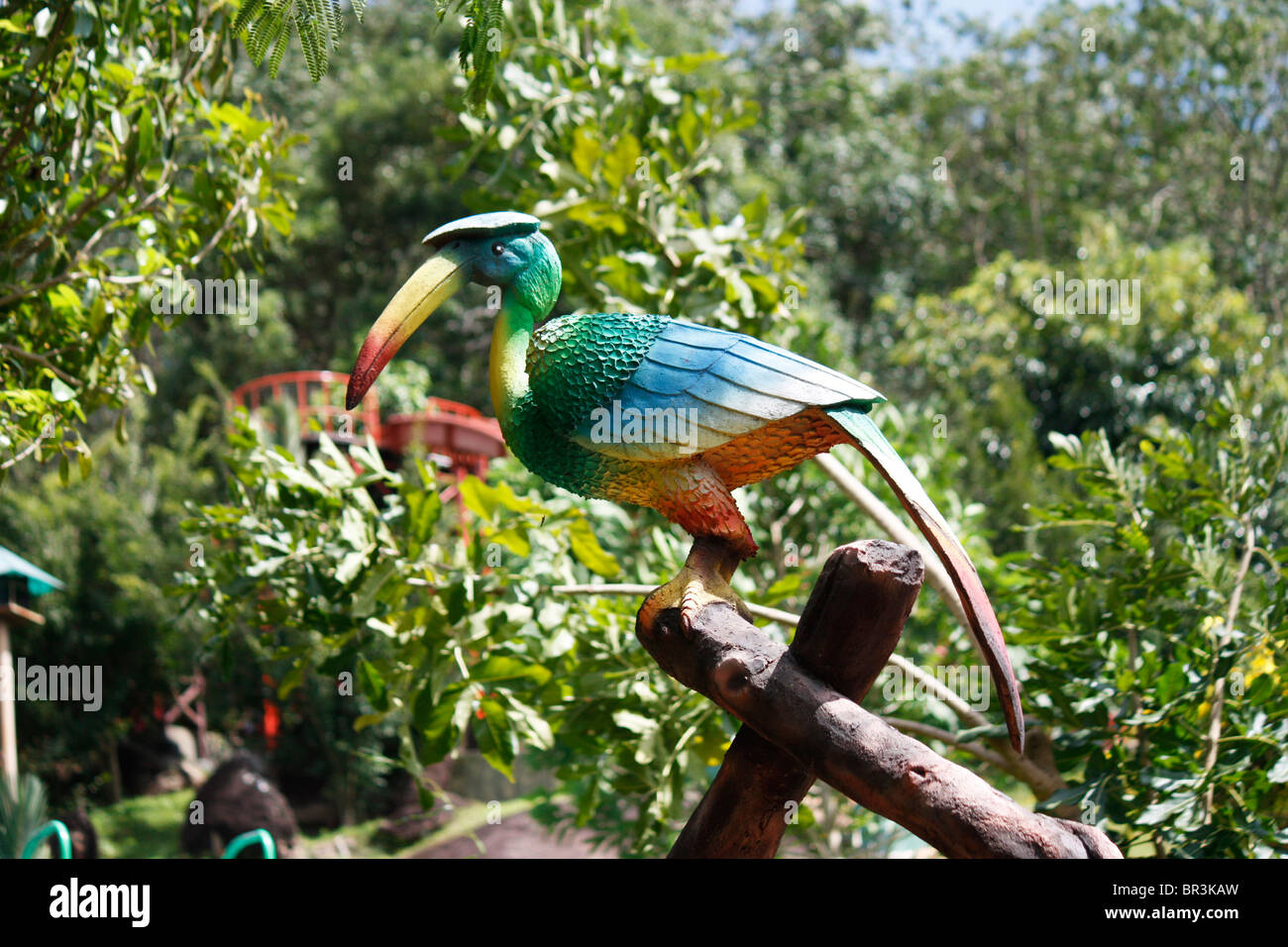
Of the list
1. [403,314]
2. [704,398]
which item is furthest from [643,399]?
[403,314]

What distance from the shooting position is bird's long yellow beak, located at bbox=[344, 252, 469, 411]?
233cm

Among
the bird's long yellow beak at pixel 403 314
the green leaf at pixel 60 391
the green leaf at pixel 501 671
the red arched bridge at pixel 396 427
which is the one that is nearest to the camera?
the bird's long yellow beak at pixel 403 314

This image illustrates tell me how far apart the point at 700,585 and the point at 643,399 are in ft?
1.42

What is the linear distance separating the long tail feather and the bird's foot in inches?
16.5

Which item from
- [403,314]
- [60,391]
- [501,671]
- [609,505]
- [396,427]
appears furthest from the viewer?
[396,427]

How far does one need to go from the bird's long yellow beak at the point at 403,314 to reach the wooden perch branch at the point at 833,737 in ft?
2.67

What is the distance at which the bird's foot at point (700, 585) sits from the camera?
2.49 m

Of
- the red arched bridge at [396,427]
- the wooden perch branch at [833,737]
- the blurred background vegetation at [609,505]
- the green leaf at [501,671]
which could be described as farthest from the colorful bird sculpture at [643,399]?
the red arched bridge at [396,427]

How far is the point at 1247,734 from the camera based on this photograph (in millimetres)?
3123

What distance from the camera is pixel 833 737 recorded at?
206cm

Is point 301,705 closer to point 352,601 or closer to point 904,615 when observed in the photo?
point 352,601

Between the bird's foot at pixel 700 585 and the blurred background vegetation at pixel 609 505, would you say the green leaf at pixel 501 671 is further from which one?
the bird's foot at pixel 700 585

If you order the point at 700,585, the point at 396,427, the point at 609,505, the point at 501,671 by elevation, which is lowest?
the point at 501,671

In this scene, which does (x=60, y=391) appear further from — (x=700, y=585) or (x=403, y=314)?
(x=700, y=585)
